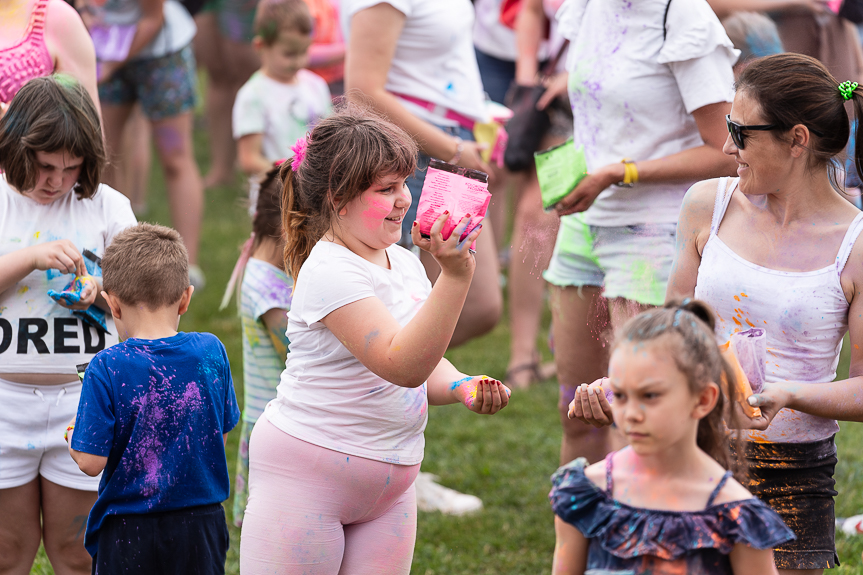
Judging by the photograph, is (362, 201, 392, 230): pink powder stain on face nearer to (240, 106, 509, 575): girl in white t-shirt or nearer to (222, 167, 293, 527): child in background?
(240, 106, 509, 575): girl in white t-shirt


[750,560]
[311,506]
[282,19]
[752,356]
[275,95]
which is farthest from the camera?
[275,95]

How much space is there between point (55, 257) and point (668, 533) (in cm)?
167

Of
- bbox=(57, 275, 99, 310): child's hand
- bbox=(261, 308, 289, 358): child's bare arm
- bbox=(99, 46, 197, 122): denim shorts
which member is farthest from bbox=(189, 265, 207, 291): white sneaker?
bbox=(57, 275, 99, 310): child's hand

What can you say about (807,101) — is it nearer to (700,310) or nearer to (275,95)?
(700,310)

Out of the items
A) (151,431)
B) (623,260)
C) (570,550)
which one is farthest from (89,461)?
(623,260)

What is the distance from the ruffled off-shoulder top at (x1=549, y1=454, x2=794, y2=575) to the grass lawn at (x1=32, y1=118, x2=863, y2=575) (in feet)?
3.25

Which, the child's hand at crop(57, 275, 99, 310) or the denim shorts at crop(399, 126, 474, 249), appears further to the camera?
the denim shorts at crop(399, 126, 474, 249)

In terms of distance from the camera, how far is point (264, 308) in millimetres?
2947

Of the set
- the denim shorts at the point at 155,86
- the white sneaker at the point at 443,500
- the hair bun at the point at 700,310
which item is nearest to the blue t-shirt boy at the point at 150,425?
the hair bun at the point at 700,310

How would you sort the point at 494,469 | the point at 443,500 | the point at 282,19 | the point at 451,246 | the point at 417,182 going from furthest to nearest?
the point at 282,19 → the point at 494,469 → the point at 443,500 → the point at 417,182 → the point at 451,246

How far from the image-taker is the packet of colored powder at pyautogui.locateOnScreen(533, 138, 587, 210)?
9.39ft

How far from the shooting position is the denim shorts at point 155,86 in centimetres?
518

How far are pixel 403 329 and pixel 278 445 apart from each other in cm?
44

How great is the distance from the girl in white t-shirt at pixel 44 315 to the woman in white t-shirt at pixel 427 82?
34.7 inches
